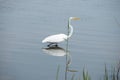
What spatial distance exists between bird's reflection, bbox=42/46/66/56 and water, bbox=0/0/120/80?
0.03 meters

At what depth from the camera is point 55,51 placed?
11.5 ft

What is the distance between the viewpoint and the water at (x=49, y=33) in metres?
3.03

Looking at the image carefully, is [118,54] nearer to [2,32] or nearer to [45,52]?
[45,52]

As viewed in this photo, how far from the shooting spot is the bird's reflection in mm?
3407

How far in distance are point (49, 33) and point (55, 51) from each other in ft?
2.24

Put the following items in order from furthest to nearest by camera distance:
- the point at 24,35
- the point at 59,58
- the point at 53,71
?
the point at 24,35 → the point at 59,58 → the point at 53,71

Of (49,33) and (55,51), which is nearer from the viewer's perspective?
(55,51)

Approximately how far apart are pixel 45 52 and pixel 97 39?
30.8 inches

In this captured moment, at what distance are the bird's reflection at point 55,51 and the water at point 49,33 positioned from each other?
3 centimetres

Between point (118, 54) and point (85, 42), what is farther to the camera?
point (85, 42)

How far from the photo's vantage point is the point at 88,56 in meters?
3.38

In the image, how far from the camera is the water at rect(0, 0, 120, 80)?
9.95ft

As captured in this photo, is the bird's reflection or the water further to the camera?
the bird's reflection

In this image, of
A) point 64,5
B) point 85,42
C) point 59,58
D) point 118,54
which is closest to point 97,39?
point 85,42
